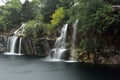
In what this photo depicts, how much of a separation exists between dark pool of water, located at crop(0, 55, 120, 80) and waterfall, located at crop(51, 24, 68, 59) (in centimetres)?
440

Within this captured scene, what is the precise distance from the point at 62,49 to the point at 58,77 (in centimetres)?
1391

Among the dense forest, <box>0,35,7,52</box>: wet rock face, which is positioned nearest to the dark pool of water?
the dense forest

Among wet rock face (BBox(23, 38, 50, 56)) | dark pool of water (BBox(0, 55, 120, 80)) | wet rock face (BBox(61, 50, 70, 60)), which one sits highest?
wet rock face (BBox(23, 38, 50, 56))

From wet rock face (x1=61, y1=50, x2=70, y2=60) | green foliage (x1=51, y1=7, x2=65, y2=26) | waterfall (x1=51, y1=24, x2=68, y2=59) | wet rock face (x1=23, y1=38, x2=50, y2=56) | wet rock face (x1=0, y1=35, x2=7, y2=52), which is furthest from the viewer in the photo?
wet rock face (x1=0, y1=35, x2=7, y2=52)

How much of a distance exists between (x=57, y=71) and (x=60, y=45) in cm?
1253

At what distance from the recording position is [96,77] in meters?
29.9

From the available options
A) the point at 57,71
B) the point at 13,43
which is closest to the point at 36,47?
the point at 13,43

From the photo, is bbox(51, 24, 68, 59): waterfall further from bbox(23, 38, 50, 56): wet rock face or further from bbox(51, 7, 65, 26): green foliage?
bbox(23, 38, 50, 56): wet rock face

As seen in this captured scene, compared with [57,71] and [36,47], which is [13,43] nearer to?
[36,47]

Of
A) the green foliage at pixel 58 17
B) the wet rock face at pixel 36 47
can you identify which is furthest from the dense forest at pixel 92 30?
the wet rock face at pixel 36 47

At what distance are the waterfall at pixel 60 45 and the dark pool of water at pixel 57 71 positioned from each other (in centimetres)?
440

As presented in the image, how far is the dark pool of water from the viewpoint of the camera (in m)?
30.3

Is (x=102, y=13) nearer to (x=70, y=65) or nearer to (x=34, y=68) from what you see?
(x=70, y=65)

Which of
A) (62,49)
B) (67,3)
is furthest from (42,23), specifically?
(62,49)
